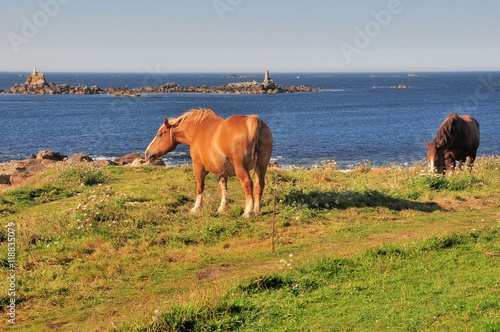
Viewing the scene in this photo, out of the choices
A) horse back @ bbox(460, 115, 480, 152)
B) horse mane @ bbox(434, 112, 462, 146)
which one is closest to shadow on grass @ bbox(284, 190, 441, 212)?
horse mane @ bbox(434, 112, 462, 146)

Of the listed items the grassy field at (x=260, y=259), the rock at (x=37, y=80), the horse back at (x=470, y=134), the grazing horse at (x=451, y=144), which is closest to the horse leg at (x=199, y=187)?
the grassy field at (x=260, y=259)

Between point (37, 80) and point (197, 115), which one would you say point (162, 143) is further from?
point (37, 80)

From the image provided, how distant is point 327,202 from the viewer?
1382cm

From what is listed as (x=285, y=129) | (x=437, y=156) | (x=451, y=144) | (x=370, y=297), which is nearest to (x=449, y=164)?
(x=451, y=144)

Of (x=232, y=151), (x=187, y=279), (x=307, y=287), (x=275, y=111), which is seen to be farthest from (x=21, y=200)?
(x=275, y=111)

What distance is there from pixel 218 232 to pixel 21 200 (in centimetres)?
662

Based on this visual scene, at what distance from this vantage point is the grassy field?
7102 millimetres

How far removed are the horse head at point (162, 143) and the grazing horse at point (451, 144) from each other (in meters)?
8.61

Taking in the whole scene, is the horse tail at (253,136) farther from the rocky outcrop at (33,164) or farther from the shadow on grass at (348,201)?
the rocky outcrop at (33,164)

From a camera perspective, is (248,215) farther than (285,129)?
No

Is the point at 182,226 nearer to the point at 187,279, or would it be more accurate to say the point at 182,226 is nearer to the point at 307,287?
the point at 187,279

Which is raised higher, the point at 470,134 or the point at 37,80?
the point at 37,80

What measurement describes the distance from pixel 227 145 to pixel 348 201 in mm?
3612

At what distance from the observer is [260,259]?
32.8 feet
